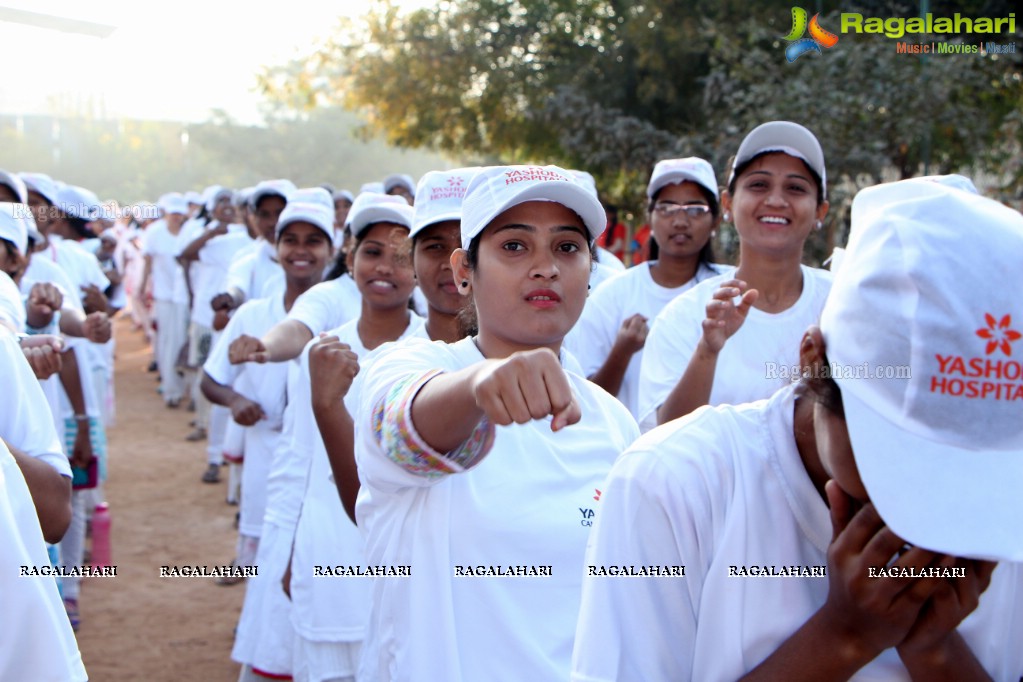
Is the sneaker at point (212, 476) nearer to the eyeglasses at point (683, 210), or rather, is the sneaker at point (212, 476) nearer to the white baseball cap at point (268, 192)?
the white baseball cap at point (268, 192)

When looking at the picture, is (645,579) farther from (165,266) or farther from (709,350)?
(165,266)

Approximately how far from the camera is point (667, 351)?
3.70 meters

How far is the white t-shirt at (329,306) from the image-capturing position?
14.7ft

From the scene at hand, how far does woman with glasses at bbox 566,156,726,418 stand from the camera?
15.6 ft

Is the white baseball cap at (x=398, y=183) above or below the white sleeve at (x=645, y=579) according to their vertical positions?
above

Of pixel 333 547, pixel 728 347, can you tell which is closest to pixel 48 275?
pixel 333 547

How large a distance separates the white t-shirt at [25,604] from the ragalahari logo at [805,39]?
8848 millimetres

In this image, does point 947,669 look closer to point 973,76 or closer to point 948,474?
point 948,474

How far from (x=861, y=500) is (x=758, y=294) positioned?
81.7 inches

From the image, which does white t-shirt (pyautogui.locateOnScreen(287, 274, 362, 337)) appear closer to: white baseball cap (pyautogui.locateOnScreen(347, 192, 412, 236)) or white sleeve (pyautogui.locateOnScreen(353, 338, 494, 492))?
white baseball cap (pyautogui.locateOnScreen(347, 192, 412, 236))

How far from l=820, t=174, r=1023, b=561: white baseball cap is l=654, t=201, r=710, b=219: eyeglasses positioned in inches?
136

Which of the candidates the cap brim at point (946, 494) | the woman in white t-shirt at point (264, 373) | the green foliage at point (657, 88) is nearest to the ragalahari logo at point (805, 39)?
the green foliage at point (657, 88)

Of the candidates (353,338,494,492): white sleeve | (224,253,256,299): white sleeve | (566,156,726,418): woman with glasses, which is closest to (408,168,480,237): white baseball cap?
(353,338,494,492): white sleeve

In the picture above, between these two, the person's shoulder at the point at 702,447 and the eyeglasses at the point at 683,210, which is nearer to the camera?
the person's shoulder at the point at 702,447
